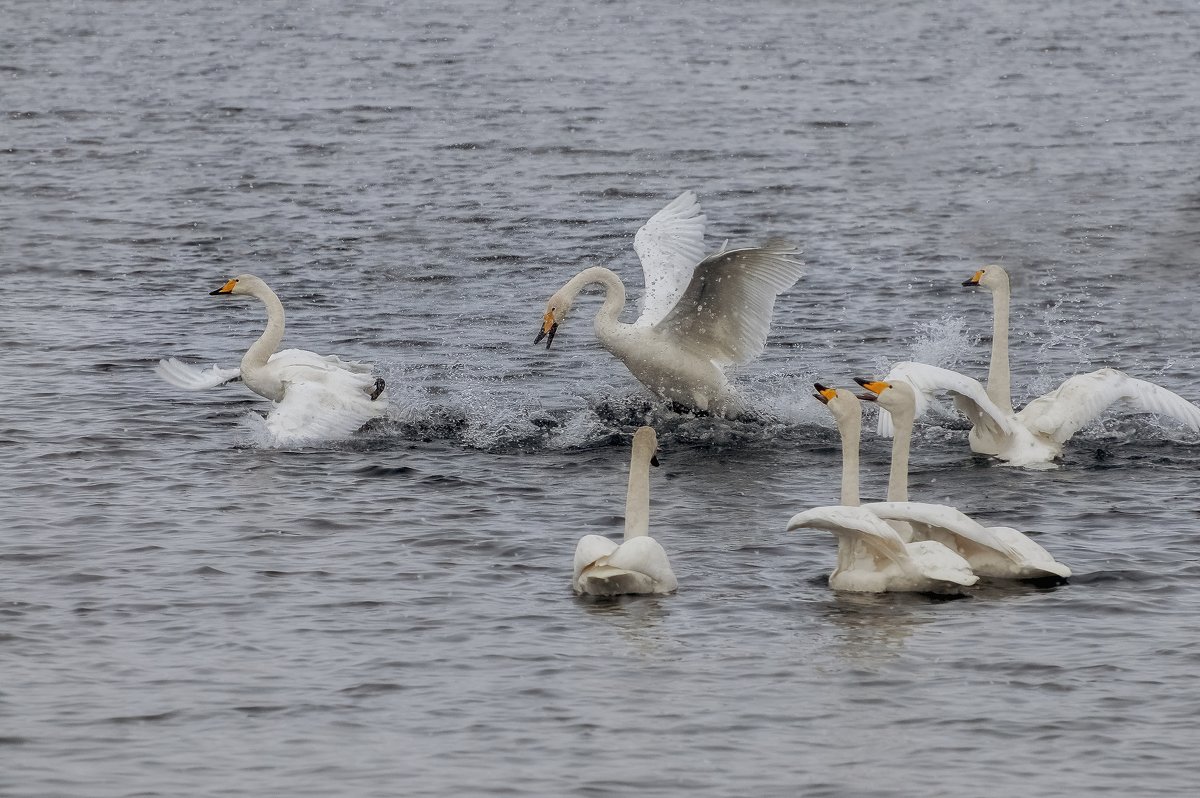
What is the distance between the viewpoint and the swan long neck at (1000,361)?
45.3ft

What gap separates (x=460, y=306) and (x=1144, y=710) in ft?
36.9

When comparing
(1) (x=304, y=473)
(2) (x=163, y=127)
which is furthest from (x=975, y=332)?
(2) (x=163, y=127)

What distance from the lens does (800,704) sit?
904 cm

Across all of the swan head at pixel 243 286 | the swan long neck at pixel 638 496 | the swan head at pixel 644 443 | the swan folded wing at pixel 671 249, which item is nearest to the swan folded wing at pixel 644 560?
the swan long neck at pixel 638 496

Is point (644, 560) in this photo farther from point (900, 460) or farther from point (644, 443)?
point (900, 460)

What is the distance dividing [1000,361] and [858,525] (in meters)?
4.25

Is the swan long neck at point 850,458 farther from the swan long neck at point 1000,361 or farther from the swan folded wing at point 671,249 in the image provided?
the swan folded wing at point 671,249

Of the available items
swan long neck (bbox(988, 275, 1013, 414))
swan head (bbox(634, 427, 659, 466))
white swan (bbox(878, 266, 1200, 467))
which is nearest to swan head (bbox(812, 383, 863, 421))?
swan head (bbox(634, 427, 659, 466))

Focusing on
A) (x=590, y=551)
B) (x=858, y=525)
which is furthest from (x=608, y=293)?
(x=858, y=525)

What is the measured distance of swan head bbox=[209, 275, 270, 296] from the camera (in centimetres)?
1562

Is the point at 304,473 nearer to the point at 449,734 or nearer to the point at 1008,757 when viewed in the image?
the point at 449,734

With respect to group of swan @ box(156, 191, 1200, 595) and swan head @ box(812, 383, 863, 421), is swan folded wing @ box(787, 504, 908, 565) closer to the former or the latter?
group of swan @ box(156, 191, 1200, 595)

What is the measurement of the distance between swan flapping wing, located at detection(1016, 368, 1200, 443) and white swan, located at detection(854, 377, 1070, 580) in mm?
2408

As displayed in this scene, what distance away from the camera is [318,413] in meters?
14.0
